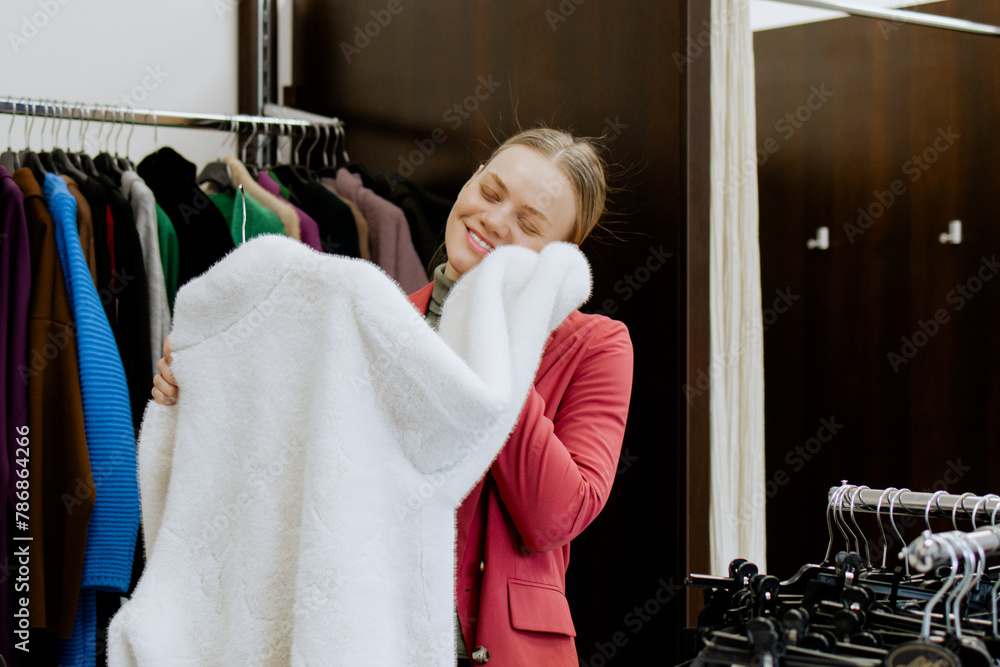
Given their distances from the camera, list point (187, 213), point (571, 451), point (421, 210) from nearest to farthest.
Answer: point (571, 451)
point (187, 213)
point (421, 210)

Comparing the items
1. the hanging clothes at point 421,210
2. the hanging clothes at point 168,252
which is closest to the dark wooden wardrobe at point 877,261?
the hanging clothes at point 421,210

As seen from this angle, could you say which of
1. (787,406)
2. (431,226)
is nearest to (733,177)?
(431,226)

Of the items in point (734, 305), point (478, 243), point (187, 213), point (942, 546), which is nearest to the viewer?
point (942, 546)

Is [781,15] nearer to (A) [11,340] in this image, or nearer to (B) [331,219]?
(B) [331,219]

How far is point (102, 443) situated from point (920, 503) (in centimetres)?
124

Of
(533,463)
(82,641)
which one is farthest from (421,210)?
(533,463)

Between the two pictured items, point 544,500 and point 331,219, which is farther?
point 331,219

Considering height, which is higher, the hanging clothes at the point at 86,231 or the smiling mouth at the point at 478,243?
the hanging clothes at the point at 86,231

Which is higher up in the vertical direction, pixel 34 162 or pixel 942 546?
pixel 34 162

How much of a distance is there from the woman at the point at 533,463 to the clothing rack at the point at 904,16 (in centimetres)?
92

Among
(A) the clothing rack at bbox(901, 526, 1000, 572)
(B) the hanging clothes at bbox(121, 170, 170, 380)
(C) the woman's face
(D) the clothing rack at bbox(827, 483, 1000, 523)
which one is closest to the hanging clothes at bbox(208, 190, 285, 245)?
(B) the hanging clothes at bbox(121, 170, 170, 380)

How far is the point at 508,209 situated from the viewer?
125 cm

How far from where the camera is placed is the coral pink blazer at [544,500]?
0.98 meters

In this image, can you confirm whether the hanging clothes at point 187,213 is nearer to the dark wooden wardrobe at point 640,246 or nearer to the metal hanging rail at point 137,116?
the metal hanging rail at point 137,116
